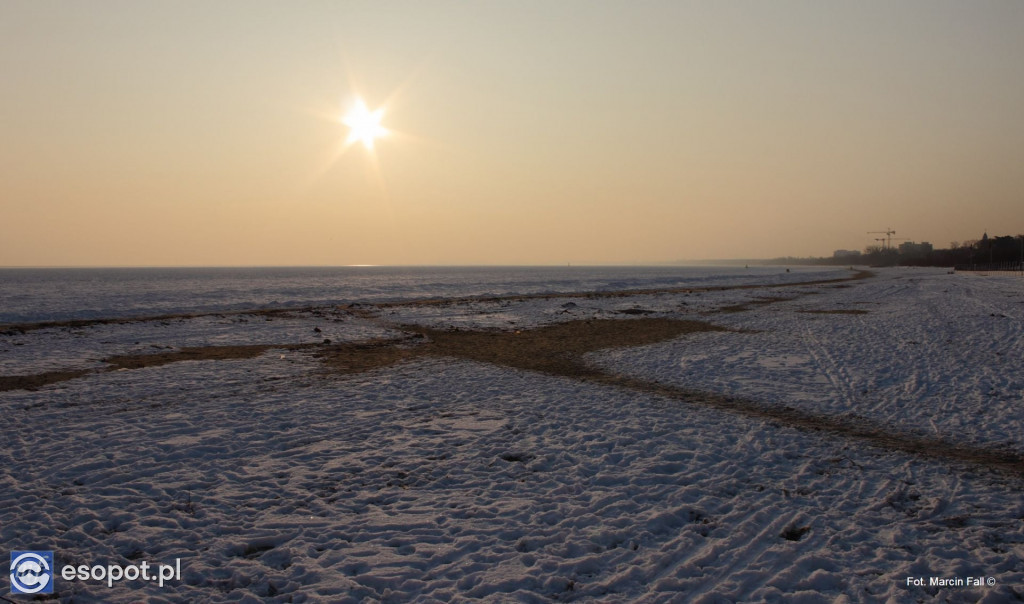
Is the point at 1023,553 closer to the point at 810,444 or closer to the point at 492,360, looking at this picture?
the point at 810,444

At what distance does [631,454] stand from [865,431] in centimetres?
546

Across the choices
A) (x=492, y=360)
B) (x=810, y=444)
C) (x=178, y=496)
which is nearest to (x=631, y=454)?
(x=810, y=444)

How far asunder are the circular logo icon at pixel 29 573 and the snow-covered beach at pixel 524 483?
0.96ft

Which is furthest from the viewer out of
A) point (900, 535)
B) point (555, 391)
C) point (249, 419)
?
point (555, 391)

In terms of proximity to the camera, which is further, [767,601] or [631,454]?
[631,454]

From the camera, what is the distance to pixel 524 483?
873cm

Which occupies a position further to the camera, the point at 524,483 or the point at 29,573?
the point at 524,483

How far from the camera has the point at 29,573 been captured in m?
6.20

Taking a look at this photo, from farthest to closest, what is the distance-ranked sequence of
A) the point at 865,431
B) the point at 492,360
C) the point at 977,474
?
the point at 492,360 → the point at 865,431 → the point at 977,474

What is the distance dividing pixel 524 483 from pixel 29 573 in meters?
6.35

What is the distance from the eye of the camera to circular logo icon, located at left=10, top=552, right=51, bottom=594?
5915 millimetres

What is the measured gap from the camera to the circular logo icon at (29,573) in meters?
5.91

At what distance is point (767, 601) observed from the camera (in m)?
5.73

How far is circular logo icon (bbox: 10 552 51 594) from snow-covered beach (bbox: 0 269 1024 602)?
293 millimetres
